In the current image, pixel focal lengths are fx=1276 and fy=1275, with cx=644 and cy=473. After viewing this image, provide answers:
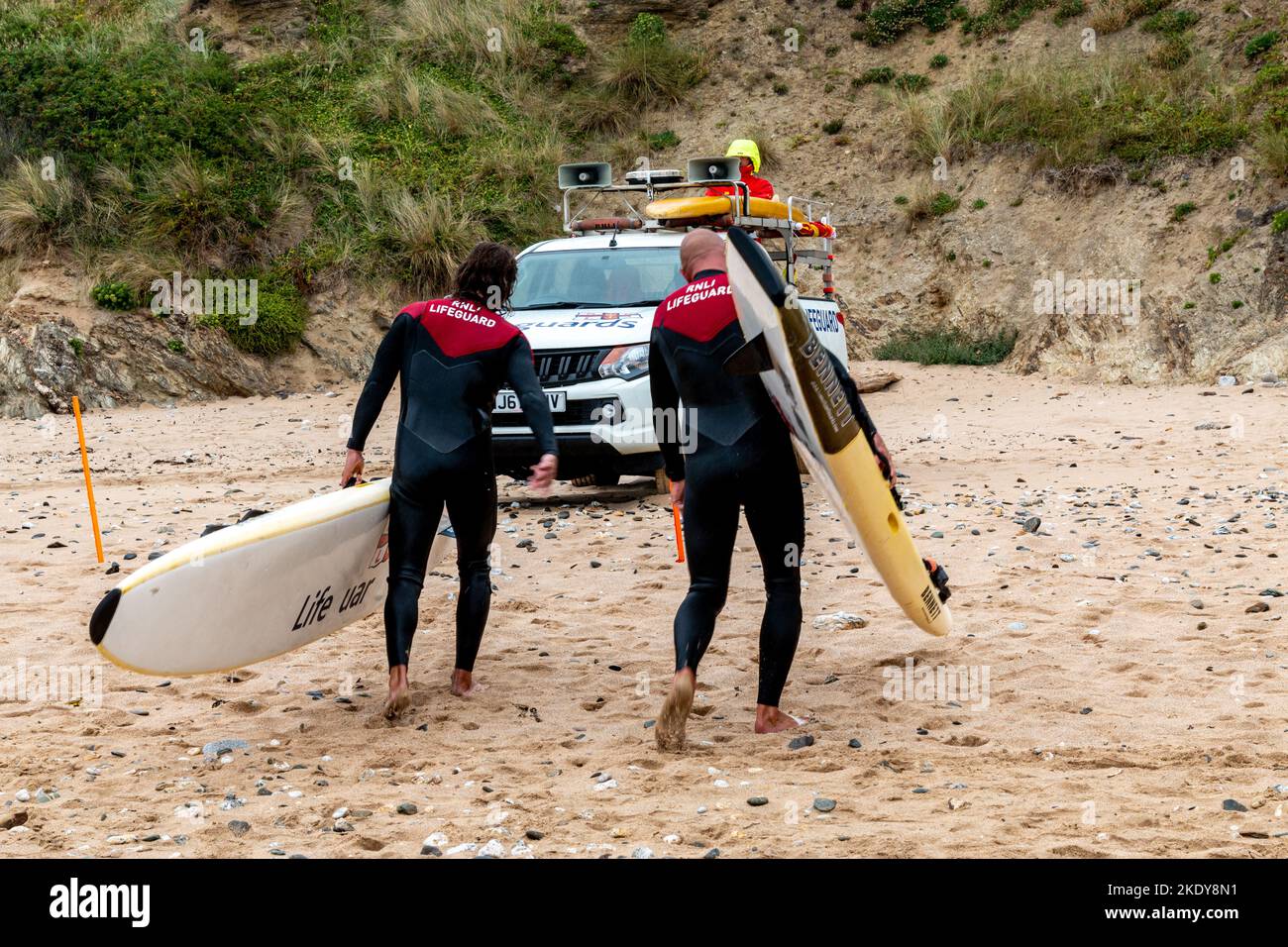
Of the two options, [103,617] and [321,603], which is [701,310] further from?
[103,617]

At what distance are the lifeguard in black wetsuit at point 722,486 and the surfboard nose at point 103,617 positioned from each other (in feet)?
6.70

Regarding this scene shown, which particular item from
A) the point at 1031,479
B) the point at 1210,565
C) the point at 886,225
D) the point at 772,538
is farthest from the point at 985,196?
the point at 772,538

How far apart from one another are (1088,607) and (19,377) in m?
13.2

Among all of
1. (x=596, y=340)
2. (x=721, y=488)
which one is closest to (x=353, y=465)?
(x=721, y=488)

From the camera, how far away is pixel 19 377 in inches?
595

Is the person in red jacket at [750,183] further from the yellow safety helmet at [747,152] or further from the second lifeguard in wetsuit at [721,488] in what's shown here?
the second lifeguard in wetsuit at [721,488]

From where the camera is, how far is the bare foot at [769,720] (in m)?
4.88

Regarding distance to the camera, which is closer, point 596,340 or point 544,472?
point 544,472

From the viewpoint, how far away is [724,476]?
15.5 ft

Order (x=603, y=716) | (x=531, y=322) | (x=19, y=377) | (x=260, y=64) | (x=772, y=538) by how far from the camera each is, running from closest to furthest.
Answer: (x=772, y=538), (x=603, y=716), (x=531, y=322), (x=19, y=377), (x=260, y=64)

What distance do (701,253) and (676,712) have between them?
1768 mm

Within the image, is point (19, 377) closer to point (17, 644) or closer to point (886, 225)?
point (17, 644)

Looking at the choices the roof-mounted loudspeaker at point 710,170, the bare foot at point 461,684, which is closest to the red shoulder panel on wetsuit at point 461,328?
the bare foot at point 461,684
